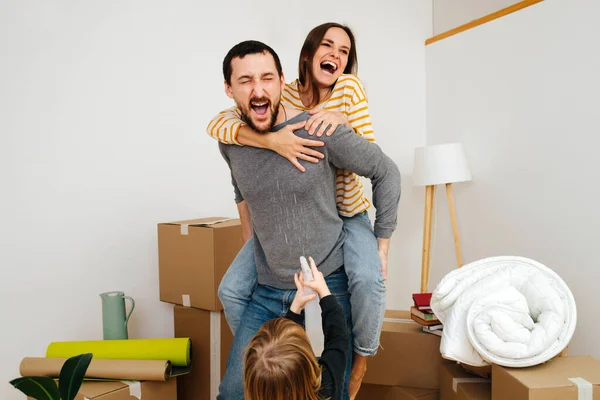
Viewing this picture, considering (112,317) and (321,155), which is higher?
(321,155)

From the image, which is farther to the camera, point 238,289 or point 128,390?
point 128,390

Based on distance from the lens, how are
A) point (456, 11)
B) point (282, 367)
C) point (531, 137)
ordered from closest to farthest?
point (282, 367) → point (531, 137) → point (456, 11)

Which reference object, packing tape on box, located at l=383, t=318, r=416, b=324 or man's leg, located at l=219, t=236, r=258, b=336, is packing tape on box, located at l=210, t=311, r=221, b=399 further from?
man's leg, located at l=219, t=236, r=258, b=336

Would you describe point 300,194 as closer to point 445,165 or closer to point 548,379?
point 548,379

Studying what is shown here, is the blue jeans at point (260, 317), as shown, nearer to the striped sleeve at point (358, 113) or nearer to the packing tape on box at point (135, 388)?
the striped sleeve at point (358, 113)

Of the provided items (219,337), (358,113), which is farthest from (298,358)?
(219,337)

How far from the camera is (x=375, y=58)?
Answer: 350 centimetres

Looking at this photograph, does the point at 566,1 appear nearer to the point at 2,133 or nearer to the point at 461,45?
the point at 461,45

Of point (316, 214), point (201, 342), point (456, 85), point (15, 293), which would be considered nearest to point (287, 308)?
point (316, 214)

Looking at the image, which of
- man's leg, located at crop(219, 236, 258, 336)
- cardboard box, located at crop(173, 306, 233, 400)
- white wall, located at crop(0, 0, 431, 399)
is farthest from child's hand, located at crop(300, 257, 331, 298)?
white wall, located at crop(0, 0, 431, 399)

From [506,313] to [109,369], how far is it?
4.85ft

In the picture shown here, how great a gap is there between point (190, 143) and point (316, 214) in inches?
64.3

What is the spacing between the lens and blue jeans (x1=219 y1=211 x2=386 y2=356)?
1.52 metres

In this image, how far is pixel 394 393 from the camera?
241 cm
